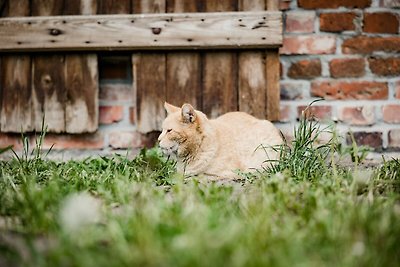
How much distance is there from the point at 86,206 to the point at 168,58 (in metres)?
2.13

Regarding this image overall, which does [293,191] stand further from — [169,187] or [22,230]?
[22,230]

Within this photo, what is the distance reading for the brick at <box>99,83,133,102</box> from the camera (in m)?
3.29

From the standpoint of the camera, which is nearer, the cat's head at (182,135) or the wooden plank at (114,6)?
the cat's head at (182,135)

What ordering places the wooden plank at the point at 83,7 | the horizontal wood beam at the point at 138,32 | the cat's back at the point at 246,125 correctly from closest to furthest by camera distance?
the cat's back at the point at 246,125
the horizontal wood beam at the point at 138,32
the wooden plank at the point at 83,7

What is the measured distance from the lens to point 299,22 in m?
3.24

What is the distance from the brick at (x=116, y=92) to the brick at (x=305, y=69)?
3.42 ft

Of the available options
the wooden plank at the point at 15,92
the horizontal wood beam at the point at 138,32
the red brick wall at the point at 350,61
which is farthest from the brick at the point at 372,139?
the wooden plank at the point at 15,92

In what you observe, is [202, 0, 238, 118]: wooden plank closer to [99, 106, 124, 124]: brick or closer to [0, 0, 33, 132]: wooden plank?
[99, 106, 124, 124]: brick

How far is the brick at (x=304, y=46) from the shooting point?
3236mm

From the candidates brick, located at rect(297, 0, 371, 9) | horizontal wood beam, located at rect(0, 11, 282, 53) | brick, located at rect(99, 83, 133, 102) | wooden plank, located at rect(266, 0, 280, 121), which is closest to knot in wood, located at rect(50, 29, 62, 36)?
horizontal wood beam, located at rect(0, 11, 282, 53)

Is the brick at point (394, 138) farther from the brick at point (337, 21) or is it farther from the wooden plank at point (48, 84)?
the wooden plank at point (48, 84)

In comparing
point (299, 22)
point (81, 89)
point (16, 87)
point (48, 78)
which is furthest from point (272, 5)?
point (16, 87)

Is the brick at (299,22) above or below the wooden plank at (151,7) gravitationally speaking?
below

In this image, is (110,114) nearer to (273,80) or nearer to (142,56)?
(142,56)
